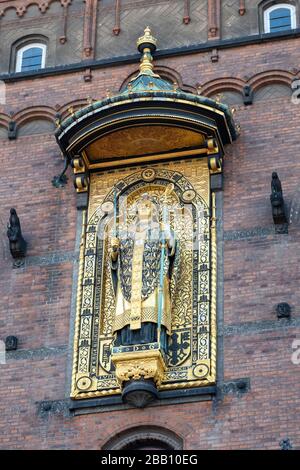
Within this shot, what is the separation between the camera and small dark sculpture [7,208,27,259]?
20438 mm

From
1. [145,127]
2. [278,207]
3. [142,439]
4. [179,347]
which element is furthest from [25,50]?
[142,439]

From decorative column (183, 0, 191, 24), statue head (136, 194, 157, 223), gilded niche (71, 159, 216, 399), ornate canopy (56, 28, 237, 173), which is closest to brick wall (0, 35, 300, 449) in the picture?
gilded niche (71, 159, 216, 399)

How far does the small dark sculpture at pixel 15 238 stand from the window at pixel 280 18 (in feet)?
14.0

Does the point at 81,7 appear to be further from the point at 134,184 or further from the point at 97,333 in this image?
the point at 97,333

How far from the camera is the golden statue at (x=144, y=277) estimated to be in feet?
63.1

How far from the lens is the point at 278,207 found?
19875 millimetres

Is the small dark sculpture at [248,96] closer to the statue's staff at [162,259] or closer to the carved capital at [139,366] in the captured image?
the statue's staff at [162,259]

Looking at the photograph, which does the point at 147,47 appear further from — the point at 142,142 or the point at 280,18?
the point at 280,18

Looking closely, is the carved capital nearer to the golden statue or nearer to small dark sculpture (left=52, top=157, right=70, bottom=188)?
the golden statue

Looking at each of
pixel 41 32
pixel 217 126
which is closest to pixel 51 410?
pixel 217 126

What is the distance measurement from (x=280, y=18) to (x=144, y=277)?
451 centimetres

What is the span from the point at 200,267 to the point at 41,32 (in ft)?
15.7

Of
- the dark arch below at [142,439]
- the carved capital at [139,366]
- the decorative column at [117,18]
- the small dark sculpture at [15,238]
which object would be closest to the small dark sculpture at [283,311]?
the carved capital at [139,366]

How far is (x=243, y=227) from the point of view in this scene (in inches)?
790
